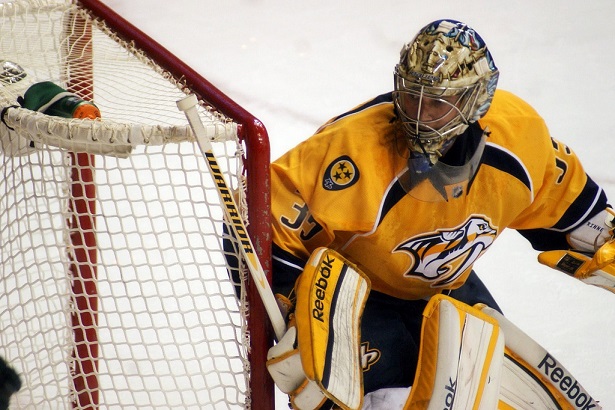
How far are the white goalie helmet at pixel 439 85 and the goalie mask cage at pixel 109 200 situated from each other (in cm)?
32

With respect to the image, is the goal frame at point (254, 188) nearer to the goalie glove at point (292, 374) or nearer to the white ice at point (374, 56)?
the goalie glove at point (292, 374)

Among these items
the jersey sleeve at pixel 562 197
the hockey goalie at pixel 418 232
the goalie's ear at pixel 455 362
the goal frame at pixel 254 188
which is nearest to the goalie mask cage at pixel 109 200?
the goal frame at pixel 254 188

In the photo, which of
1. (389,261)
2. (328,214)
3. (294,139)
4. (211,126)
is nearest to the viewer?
(211,126)

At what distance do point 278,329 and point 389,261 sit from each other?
32 cm

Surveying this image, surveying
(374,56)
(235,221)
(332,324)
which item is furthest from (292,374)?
(374,56)

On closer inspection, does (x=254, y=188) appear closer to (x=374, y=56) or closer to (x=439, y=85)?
(x=439, y=85)

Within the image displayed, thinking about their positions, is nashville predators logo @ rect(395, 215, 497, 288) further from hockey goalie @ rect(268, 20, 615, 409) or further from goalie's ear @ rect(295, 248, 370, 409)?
goalie's ear @ rect(295, 248, 370, 409)

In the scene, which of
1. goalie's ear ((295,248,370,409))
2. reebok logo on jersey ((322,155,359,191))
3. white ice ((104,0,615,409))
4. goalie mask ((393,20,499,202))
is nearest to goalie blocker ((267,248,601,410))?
goalie's ear ((295,248,370,409))

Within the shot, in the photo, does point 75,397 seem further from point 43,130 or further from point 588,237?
Result: point 588,237

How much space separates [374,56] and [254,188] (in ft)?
7.64

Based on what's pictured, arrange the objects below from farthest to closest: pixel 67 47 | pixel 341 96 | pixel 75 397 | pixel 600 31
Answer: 1. pixel 600 31
2. pixel 341 96
3. pixel 67 47
4. pixel 75 397

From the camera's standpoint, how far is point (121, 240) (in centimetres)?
239

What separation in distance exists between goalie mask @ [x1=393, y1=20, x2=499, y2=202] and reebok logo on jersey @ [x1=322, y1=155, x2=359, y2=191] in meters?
0.11

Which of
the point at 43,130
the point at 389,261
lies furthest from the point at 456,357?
the point at 43,130
